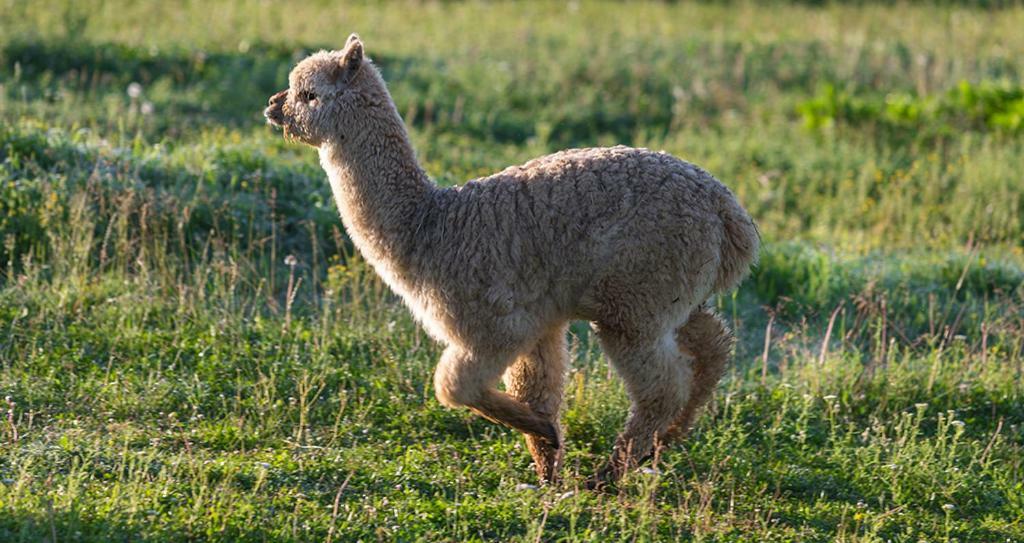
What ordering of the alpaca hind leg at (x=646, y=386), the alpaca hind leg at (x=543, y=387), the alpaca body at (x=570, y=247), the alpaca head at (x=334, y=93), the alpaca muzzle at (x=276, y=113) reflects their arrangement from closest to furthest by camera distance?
the alpaca body at (x=570, y=247)
the alpaca hind leg at (x=646, y=386)
the alpaca head at (x=334, y=93)
the alpaca muzzle at (x=276, y=113)
the alpaca hind leg at (x=543, y=387)

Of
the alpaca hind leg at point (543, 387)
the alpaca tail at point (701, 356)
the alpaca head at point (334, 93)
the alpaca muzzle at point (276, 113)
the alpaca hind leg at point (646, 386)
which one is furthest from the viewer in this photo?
the alpaca tail at point (701, 356)

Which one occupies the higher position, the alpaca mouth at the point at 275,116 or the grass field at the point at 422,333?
the alpaca mouth at the point at 275,116

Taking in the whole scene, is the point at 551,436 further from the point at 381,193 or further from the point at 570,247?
the point at 381,193

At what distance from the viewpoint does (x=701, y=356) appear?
20.2 ft

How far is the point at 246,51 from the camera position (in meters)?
13.4

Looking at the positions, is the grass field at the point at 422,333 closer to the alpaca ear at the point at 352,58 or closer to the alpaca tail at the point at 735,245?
the alpaca tail at the point at 735,245

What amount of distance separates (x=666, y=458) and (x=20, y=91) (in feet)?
23.6

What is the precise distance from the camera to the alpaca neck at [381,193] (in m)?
→ 5.80

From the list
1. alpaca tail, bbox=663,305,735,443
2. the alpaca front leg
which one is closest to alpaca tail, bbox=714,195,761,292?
alpaca tail, bbox=663,305,735,443

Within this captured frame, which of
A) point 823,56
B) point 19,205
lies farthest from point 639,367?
point 823,56

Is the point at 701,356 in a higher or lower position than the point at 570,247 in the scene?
lower

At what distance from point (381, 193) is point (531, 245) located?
29.6 inches

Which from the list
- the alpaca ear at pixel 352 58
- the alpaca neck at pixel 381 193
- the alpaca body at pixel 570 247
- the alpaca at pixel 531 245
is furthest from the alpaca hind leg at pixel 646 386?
the alpaca ear at pixel 352 58

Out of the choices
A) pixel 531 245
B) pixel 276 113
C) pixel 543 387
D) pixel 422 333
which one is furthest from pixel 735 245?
pixel 422 333
